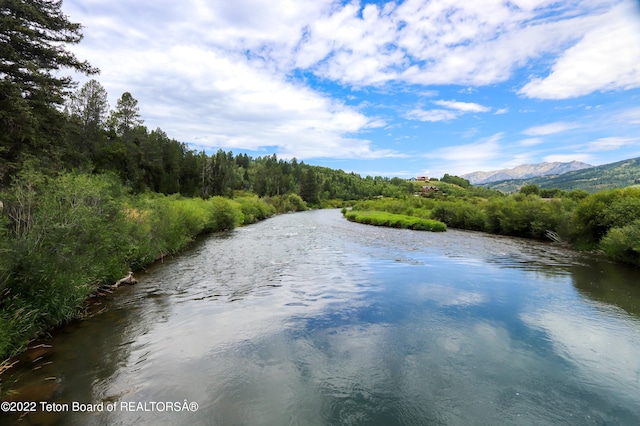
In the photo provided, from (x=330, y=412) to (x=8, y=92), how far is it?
19795mm

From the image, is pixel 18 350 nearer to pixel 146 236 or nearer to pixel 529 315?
pixel 146 236

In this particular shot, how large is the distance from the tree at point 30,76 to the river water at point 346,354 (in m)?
9.06

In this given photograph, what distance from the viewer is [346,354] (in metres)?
9.66

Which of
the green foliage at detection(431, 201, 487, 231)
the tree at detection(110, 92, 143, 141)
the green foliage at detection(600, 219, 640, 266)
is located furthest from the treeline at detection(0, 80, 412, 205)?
the green foliage at detection(431, 201, 487, 231)

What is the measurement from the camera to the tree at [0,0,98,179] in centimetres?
1531

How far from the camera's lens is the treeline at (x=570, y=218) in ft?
74.8

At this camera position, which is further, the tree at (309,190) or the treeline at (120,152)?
the tree at (309,190)

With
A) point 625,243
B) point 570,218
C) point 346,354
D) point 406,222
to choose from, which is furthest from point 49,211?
point 406,222

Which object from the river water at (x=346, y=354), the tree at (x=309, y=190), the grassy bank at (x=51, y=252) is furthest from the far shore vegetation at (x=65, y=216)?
the tree at (x=309, y=190)

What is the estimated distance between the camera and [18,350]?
8391 mm

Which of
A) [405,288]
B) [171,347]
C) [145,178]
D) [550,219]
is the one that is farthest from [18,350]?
[145,178]

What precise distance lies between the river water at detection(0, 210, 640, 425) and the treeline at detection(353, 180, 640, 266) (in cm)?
542

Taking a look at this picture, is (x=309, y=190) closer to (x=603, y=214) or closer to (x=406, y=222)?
(x=406, y=222)

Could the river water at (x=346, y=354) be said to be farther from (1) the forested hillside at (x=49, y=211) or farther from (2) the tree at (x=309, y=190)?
(2) the tree at (x=309, y=190)
